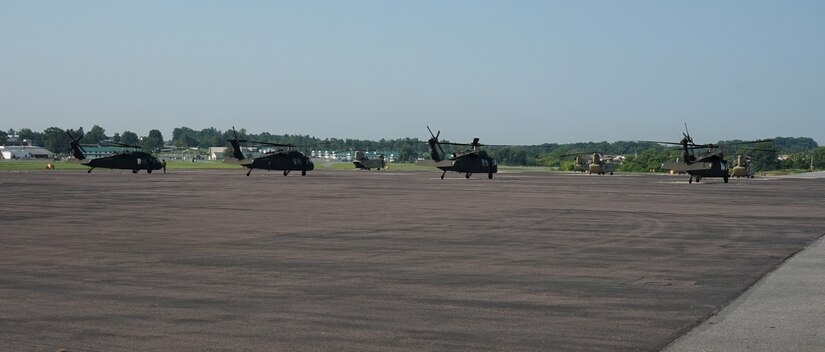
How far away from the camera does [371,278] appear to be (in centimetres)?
1379

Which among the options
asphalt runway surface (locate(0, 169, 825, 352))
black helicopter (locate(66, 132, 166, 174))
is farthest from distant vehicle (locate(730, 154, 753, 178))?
asphalt runway surface (locate(0, 169, 825, 352))

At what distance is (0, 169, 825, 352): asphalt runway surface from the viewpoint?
9352 millimetres

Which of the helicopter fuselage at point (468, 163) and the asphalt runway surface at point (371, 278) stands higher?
the helicopter fuselage at point (468, 163)

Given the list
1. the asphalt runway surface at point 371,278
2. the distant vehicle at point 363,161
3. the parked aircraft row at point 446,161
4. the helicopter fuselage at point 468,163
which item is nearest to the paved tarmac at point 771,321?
the asphalt runway surface at point 371,278

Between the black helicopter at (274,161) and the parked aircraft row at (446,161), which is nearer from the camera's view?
the parked aircraft row at (446,161)

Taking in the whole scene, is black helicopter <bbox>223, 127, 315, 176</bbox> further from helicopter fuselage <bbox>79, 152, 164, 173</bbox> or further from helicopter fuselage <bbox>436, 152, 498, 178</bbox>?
helicopter fuselage <bbox>436, 152, 498, 178</bbox>

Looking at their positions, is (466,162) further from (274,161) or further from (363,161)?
(363,161)

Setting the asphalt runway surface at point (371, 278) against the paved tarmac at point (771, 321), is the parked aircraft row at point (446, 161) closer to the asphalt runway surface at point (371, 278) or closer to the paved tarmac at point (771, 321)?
the asphalt runway surface at point (371, 278)

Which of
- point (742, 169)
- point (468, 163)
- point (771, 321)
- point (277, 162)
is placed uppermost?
point (468, 163)

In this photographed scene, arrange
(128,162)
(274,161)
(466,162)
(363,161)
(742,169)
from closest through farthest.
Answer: (466,162) < (274,161) < (128,162) < (742,169) < (363,161)

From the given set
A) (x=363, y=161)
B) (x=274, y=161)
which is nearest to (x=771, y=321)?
(x=274, y=161)

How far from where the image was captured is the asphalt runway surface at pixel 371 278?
368 inches

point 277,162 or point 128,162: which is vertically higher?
point 277,162

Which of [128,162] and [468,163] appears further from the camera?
[128,162]
